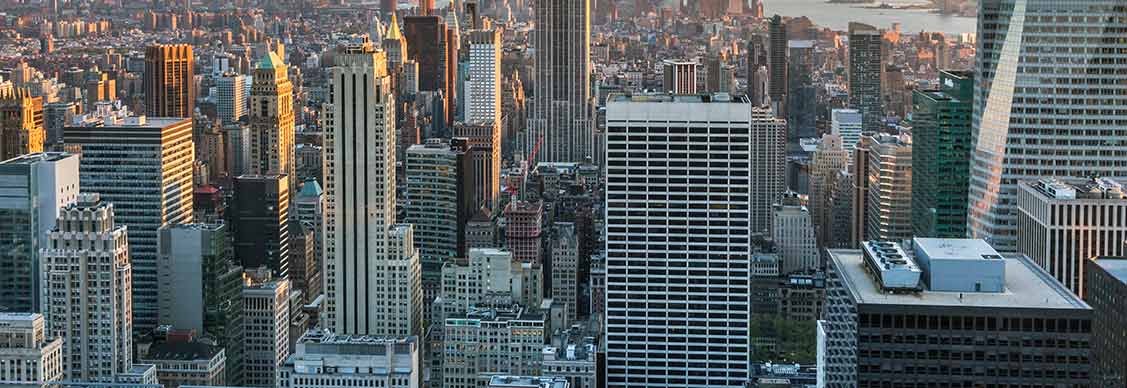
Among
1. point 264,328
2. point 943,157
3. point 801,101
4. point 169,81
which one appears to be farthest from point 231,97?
point 943,157

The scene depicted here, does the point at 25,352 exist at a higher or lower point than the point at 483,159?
lower

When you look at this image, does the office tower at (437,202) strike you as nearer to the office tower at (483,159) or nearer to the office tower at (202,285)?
the office tower at (483,159)

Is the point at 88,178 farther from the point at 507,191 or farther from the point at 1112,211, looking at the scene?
the point at 1112,211

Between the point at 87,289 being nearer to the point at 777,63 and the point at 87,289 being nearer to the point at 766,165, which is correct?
the point at 777,63

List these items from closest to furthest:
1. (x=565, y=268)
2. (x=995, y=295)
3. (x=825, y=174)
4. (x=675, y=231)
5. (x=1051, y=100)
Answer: (x=995, y=295) → (x=1051, y=100) → (x=675, y=231) → (x=565, y=268) → (x=825, y=174)

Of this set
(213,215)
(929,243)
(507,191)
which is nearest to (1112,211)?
(929,243)

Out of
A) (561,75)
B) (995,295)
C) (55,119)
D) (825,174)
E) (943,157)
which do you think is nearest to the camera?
(995,295)

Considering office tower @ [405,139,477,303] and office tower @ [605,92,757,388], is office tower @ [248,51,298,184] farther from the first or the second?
office tower @ [605,92,757,388]
